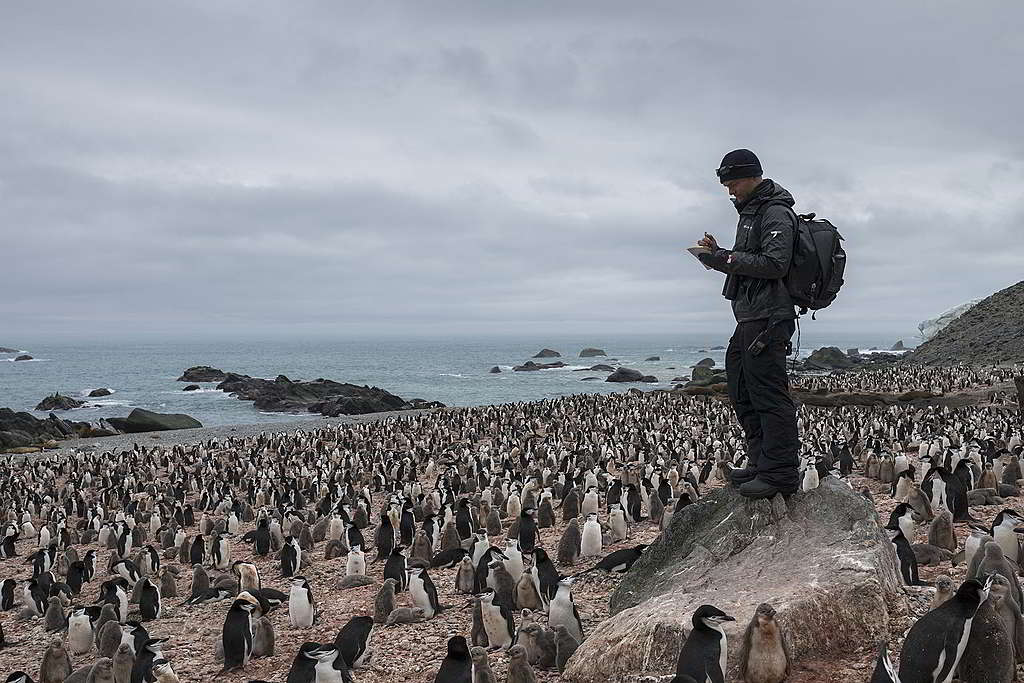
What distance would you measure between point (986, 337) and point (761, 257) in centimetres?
5937

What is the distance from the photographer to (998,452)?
16.1 m

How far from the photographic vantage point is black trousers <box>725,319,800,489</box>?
656 cm

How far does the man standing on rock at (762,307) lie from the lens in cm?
629

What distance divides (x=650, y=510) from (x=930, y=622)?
365 inches

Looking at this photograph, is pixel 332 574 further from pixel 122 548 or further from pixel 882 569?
pixel 882 569

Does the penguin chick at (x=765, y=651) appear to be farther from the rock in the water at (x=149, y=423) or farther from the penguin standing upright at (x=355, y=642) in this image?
the rock in the water at (x=149, y=423)

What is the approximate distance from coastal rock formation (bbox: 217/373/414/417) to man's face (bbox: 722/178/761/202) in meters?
45.1

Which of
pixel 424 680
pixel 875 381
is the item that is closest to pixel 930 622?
pixel 424 680

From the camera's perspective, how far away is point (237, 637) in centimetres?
870

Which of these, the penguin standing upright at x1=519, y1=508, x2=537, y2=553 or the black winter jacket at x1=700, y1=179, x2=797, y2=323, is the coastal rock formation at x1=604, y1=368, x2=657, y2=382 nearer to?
the penguin standing upright at x1=519, y1=508, x2=537, y2=553

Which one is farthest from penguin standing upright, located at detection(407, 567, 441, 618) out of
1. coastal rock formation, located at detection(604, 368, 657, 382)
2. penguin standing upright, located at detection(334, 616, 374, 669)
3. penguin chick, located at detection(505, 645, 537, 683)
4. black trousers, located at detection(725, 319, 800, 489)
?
coastal rock formation, located at detection(604, 368, 657, 382)

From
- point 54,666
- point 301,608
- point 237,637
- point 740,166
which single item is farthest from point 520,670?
point 54,666

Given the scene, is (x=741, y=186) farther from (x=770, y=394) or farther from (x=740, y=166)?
(x=770, y=394)

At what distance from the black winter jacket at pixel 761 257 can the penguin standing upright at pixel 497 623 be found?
150 inches
